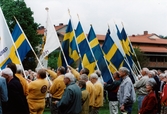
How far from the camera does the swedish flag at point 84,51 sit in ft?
52.5

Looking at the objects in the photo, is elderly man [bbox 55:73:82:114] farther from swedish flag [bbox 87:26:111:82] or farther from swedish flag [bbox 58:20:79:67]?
swedish flag [bbox 87:26:111:82]

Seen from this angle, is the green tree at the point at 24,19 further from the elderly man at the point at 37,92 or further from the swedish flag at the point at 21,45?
the elderly man at the point at 37,92

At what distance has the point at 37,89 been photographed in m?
9.73

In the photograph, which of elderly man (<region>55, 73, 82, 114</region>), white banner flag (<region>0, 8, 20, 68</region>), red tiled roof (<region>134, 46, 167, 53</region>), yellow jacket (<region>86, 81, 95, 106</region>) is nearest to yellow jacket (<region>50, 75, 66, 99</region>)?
yellow jacket (<region>86, 81, 95, 106</region>)

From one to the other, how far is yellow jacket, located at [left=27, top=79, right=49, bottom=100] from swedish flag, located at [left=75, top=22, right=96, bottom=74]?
6041 mm

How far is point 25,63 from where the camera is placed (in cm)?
4272

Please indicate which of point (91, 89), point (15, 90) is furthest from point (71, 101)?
point (91, 89)

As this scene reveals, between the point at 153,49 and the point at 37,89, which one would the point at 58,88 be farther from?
the point at 153,49

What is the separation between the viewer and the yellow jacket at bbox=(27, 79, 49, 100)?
9.68 meters

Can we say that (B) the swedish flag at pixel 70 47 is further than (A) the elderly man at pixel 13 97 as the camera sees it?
Yes

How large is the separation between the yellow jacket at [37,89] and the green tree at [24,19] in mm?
32081

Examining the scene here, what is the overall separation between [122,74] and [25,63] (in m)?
32.9

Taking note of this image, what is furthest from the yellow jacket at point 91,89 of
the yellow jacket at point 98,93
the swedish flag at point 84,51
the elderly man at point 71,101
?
the swedish flag at point 84,51

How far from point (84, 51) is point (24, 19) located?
27898mm
